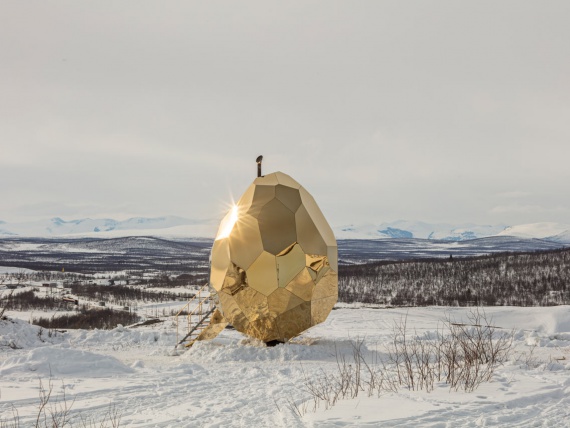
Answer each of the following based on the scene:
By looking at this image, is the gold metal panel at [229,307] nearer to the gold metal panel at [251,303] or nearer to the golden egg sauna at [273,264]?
the golden egg sauna at [273,264]

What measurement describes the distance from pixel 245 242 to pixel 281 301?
1685mm

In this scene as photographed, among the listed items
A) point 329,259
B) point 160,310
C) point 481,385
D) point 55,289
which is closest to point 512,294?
point 160,310

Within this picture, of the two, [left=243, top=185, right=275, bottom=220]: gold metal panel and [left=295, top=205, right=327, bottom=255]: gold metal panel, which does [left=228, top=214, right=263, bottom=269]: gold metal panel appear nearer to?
[left=243, top=185, right=275, bottom=220]: gold metal panel

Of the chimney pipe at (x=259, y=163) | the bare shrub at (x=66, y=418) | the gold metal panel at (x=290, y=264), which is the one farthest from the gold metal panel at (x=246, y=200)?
the bare shrub at (x=66, y=418)

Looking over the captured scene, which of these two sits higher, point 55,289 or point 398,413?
point 398,413

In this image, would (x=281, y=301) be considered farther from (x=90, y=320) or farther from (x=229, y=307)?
(x=90, y=320)

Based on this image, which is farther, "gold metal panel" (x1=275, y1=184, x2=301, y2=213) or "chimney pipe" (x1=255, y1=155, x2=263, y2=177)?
"chimney pipe" (x1=255, y1=155, x2=263, y2=177)

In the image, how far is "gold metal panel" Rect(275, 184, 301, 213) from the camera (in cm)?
1160

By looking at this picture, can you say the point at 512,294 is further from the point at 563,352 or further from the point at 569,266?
the point at 563,352

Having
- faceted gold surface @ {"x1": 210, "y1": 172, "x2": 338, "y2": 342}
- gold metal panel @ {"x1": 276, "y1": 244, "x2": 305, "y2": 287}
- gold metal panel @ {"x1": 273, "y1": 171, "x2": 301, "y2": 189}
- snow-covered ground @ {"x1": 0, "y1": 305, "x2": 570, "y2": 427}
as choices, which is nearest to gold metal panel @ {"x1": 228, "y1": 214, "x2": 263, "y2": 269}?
faceted gold surface @ {"x1": 210, "y1": 172, "x2": 338, "y2": 342}

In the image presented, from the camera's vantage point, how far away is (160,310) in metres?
32.7

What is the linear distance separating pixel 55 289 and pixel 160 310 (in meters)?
21.8

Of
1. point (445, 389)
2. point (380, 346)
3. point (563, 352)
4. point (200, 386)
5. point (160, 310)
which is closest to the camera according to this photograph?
point (445, 389)

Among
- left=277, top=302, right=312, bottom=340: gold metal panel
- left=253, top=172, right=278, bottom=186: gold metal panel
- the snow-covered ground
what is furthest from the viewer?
left=253, top=172, right=278, bottom=186: gold metal panel
